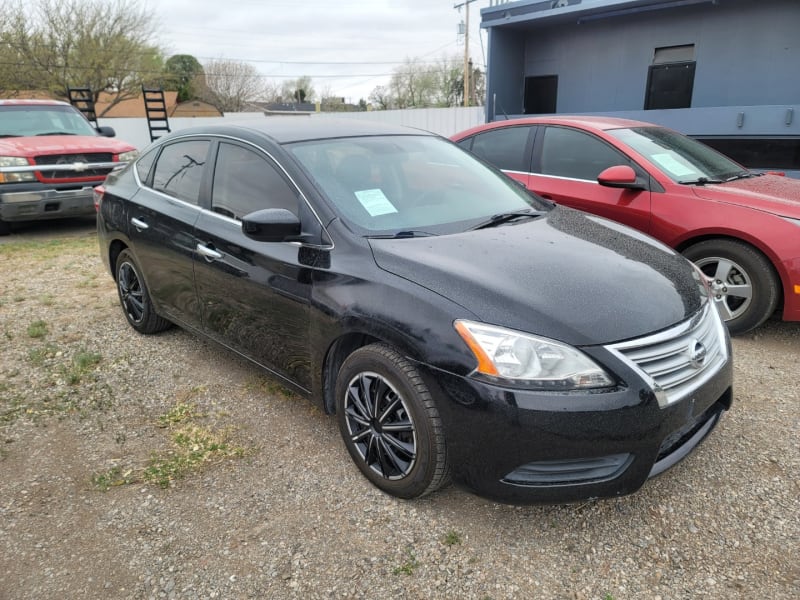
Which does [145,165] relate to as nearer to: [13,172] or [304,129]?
[304,129]

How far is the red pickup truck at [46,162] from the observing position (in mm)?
7602

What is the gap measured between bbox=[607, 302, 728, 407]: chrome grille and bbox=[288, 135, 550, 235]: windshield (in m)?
1.07

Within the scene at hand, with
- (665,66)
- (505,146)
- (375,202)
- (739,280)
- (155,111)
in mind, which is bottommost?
(739,280)

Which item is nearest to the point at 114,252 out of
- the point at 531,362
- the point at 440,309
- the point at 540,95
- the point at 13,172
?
the point at 440,309

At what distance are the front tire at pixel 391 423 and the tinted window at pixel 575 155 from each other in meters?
3.26

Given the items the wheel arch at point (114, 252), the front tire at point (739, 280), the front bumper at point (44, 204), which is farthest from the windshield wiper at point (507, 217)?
the front bumper at point (44, 204)

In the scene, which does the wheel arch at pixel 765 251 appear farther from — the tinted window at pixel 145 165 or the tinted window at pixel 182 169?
the tinted window at pixel 145 165

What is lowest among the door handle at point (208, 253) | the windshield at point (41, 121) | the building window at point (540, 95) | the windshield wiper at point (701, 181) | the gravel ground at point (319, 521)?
the gravel ground at point (319, 521)

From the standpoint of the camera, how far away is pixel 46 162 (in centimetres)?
779

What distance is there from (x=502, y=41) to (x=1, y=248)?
8.35 meters

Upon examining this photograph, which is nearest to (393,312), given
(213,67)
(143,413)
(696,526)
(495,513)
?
(495,513)

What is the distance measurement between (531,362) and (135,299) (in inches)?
134

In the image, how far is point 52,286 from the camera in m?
5.84

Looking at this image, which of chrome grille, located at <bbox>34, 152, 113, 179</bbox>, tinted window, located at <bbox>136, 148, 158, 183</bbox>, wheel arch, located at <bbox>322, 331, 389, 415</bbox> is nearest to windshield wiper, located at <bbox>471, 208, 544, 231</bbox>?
wheel arch, located at <bbox>322, 331, 389, 415</bbox>
